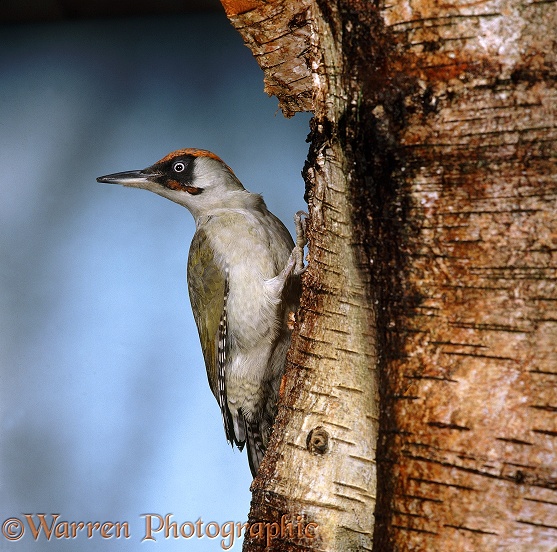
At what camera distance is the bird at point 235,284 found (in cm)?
230

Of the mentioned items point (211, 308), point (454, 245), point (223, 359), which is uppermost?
point (454, 245)

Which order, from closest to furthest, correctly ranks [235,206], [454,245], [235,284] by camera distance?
1. [454,245]
2. [235,284]
3. [235,206]

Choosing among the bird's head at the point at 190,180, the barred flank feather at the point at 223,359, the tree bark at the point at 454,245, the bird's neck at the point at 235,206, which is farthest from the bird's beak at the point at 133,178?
the tree bark at the point at 454,245

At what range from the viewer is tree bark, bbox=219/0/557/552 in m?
1.12

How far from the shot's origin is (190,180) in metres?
2.45

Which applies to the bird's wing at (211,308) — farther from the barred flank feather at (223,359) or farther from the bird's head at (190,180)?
the bird's head at (190,180)

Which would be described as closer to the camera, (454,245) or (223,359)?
(454,245)

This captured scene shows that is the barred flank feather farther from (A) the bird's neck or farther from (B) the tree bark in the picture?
(B) the tree bark

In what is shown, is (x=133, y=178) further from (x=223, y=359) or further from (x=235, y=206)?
(x=223, y=359)

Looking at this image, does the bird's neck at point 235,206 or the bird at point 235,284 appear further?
the bird's neck at point 235,206

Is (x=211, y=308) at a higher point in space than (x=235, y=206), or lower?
lower

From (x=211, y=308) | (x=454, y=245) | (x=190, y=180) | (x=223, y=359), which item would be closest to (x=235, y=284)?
(x=211, y=308)

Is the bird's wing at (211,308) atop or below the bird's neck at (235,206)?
below

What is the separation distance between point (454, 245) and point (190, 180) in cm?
141
